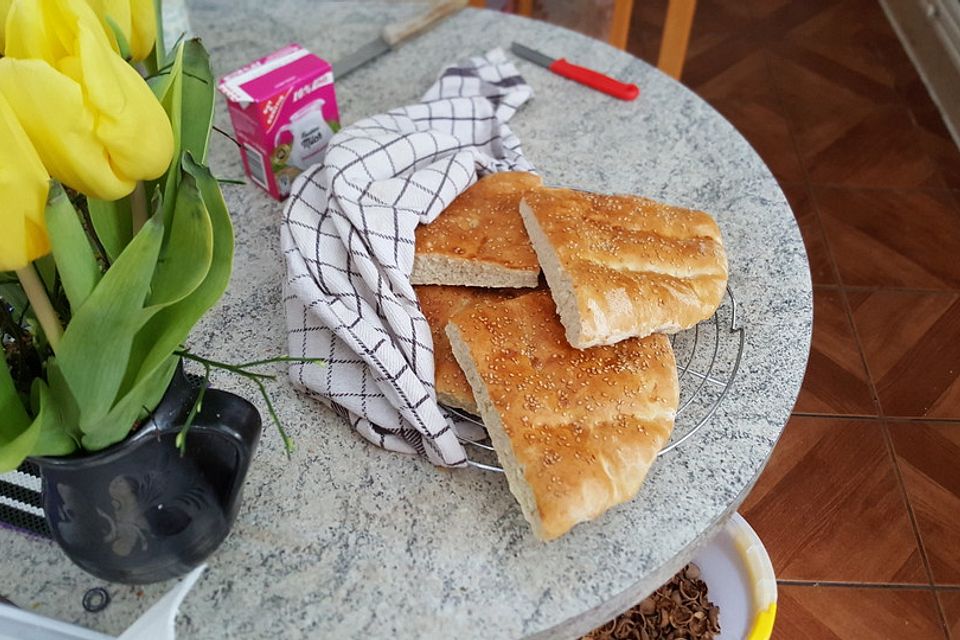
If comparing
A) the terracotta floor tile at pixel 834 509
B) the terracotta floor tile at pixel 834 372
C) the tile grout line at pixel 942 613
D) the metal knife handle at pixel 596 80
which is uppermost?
the metal knife handle at pixel 596 80

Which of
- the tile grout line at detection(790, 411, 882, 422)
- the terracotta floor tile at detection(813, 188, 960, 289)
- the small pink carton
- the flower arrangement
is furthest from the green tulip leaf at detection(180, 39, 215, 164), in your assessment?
the terracotta floor tile at detection(813, 188, 960, 289)

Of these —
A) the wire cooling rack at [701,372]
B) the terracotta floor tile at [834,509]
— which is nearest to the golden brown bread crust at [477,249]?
the wire cooling rack at [701,372]

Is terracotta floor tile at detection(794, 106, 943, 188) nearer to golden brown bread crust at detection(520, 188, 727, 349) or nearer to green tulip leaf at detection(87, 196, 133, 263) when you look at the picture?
golden brown bread crust at detection(520, 188, 727, 349)

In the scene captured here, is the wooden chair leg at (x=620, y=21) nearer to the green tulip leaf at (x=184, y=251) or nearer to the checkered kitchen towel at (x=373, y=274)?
the checkered kitchen towel at (x=373, y=274)

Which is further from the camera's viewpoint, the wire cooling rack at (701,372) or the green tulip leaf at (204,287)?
the wire cooling rack at (701,372)

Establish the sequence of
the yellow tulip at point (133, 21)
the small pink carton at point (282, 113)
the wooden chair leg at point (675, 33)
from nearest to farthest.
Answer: the yellow tulip at point (133, 21)
the small pink carton at point (282, 113)
the wooden chair leg at point (675, 33)
